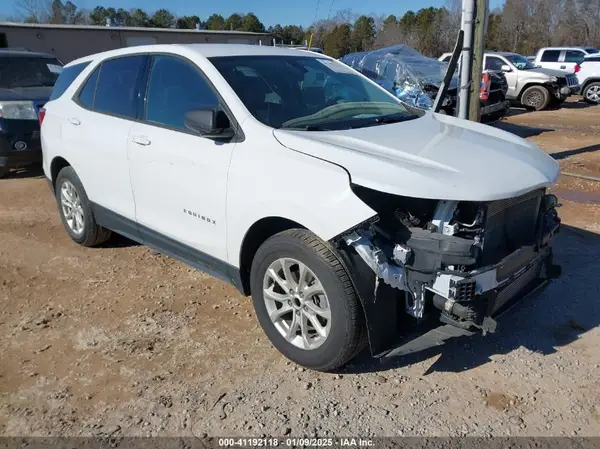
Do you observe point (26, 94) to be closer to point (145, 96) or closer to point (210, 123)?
point (145, 96)

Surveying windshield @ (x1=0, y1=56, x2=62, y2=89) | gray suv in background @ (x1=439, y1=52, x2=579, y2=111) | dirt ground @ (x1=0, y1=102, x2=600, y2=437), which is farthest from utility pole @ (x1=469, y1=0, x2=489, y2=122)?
gray suv in background @ (x1=439, y1=52, x2=579, y2=111)

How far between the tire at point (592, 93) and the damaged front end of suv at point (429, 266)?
64.7 feet

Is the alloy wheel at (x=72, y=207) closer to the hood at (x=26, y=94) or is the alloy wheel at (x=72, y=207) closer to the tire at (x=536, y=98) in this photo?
the hood at (x=26, y=94)

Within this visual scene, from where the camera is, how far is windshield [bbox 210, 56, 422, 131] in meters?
3.59

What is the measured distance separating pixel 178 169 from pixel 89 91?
1.75 m

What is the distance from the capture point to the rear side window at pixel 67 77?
516 centimetres

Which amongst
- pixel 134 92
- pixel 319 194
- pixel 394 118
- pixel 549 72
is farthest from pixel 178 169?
pixel 549 72

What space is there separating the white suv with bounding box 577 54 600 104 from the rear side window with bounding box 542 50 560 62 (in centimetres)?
133

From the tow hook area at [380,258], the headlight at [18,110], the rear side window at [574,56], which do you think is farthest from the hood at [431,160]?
the rear side window at [574,56]

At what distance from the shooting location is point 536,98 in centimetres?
1802

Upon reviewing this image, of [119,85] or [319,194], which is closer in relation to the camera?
[319,194]

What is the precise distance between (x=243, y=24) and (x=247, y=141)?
2452 inches

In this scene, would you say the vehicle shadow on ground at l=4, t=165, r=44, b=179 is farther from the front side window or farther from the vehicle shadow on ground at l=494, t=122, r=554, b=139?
the vehicle shadow on ground at l=494, t=122, r=554, b=139

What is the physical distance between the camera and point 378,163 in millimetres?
2910
